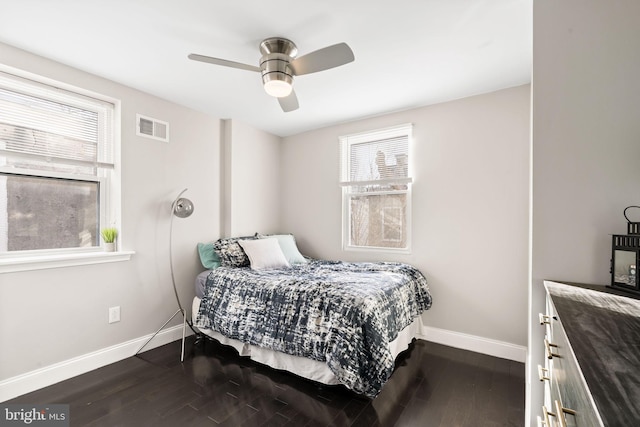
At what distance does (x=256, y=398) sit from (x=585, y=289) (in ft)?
6.73

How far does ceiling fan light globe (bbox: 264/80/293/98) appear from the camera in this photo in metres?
1.93

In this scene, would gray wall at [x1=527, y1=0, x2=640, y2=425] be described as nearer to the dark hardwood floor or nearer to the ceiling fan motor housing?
the dark hardwood floor

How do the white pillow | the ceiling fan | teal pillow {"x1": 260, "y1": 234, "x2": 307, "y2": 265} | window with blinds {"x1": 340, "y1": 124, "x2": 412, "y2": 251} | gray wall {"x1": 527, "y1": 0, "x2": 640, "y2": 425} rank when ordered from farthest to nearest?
teal pillow {"x1": 260, "y1": 234, "x2": 307, "y2": 265}
window with blinds {"x1": 340, "y1": 124, "x2": 412, "y2": 251}
the white pillow
the ceiling fan
gray wall {"x1": 527, "y1": 0, "x2": 640, "y2": 425}

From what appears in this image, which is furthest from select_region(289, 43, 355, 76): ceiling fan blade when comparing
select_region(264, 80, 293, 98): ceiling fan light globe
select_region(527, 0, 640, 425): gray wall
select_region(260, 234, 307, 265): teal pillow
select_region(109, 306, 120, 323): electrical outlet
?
select_region(109, 306, 120, 323): electrical outlet

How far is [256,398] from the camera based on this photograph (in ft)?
6.86

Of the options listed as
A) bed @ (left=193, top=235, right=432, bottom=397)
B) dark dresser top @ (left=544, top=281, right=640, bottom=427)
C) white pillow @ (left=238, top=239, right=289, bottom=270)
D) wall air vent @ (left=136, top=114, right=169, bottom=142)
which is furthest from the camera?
white pillow @ (left=238, top=239, right=289, bottom=270)

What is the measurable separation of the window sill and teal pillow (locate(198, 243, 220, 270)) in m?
0.69

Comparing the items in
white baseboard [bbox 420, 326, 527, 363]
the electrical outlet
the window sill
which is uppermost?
the window sill

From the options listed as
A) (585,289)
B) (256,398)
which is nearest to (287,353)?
(256,398)

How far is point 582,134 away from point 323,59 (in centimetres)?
142

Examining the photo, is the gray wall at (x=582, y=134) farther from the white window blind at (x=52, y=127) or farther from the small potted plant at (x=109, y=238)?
the white window blind at (x=52, y=127)

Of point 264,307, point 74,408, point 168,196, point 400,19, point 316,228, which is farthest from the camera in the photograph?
point 316,228

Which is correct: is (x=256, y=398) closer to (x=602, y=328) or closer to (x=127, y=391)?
(x=127, y=391)

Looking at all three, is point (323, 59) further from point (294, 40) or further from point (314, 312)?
point (314, 312)
